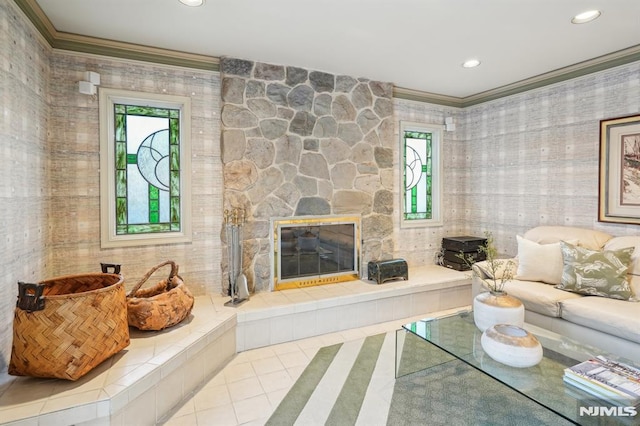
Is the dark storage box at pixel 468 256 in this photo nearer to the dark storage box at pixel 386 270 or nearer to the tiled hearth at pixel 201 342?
the tiled hearth at pixel 201 342

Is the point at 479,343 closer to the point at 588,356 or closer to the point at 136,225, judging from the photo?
the point at 588,356

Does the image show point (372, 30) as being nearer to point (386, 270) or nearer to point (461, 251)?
point (386, 270)

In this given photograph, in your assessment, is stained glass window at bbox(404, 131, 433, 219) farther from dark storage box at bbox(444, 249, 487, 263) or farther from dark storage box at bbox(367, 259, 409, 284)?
dark storage box at bbox(367, 259, 409, 284)

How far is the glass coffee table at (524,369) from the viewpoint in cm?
160

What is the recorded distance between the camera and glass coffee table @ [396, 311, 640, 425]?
1.60 meters

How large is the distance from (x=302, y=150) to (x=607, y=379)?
286 cm

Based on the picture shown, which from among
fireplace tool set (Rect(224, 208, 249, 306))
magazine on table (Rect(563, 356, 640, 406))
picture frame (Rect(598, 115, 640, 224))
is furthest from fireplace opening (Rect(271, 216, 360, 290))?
picture frame (Rect(598, 115, 640, 224))

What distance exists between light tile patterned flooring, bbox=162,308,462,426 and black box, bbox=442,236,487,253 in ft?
5.36

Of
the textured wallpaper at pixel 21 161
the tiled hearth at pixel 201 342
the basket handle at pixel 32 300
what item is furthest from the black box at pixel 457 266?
the textured wallpaper at pixel 21 161

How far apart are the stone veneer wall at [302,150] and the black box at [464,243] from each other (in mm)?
789

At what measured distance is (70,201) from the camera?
9.03ft

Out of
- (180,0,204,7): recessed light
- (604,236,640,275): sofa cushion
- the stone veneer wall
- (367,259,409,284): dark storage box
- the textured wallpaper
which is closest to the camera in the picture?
the textured wallpaper

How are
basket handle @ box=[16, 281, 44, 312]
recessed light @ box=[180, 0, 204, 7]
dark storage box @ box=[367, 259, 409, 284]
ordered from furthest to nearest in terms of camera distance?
1. dark storage box @ box=[367, 259, 409, 284]
2. recessed light @ box=[180, 0, 204, 7]
3. basket handle @ box=[16, 281, 44, 312]

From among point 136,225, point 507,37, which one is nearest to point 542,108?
point 507,37
